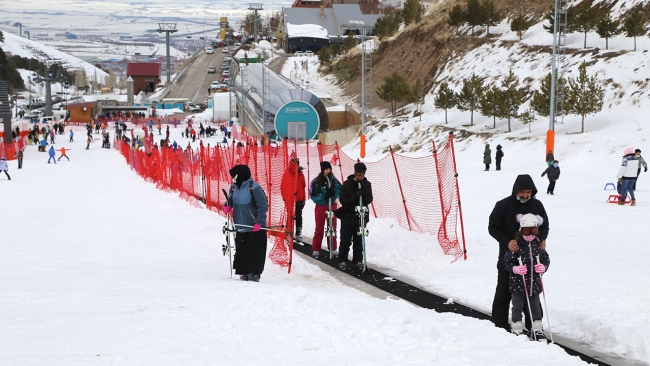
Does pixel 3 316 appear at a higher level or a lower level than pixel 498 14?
lower

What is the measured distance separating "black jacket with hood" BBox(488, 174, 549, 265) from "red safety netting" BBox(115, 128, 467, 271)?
→ 393cm

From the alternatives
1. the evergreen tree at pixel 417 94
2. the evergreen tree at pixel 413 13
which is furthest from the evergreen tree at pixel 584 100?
the evergreen tree at pixel 413 13

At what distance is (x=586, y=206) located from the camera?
17.6 metres

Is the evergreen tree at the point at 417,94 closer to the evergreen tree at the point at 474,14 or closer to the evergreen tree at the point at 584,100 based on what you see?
the evergreen tree at the point at 474,14

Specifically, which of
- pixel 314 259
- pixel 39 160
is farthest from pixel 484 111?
pixel 314 259

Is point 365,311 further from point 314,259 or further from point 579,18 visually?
point 579,18

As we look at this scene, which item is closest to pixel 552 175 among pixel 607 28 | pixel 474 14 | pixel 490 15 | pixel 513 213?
pixel 513 213

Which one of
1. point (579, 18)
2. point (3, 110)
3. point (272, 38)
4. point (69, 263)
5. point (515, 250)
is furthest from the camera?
point (272, 38)

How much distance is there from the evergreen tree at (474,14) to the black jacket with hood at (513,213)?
54.7 meters

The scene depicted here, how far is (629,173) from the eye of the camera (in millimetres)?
17500

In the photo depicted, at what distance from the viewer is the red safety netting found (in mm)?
12406

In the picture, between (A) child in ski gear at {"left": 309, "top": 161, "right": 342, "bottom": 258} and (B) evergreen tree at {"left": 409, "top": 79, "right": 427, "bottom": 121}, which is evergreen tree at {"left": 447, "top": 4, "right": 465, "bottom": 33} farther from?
(A) child in ski gear at {"left": 309, "top": 161, "right": 342, "bottom": 258}

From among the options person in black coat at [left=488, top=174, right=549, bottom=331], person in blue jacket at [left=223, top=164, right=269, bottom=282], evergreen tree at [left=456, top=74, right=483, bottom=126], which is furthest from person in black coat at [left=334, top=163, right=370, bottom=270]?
evergreen tree at [left=456, top=74, right=483, bottom=126]

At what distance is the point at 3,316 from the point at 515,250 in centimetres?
460
